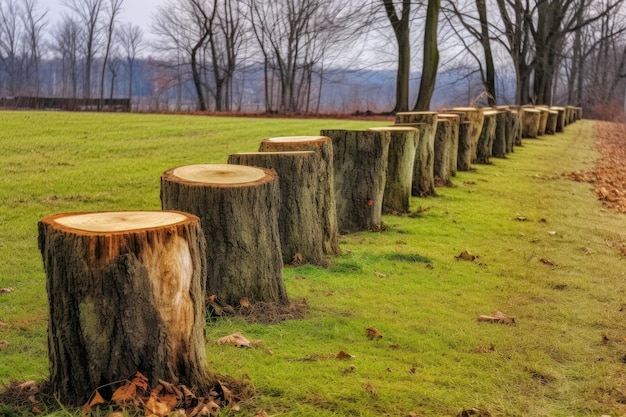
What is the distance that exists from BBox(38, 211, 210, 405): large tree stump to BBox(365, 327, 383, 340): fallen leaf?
1.47 metres

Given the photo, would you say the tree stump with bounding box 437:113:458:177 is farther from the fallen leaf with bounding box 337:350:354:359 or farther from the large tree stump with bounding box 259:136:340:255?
the fallen leaf with bounding box 337:350:354:359

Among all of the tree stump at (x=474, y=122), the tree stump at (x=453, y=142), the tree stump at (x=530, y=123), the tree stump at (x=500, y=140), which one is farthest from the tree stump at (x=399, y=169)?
the tree stump at (x=530, y=123)

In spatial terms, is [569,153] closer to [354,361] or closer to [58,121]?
[58,121]

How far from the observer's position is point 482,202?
10.0m

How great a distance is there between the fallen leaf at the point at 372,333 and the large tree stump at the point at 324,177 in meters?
1.78

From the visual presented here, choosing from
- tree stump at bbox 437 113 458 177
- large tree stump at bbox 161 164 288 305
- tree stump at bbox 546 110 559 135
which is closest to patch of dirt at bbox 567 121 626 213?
tree stump at bbox 437 113 458 177

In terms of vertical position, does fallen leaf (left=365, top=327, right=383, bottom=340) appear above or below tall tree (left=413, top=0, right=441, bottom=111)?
below

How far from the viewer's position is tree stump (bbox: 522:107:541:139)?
23438 mm

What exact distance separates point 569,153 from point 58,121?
1329 cm

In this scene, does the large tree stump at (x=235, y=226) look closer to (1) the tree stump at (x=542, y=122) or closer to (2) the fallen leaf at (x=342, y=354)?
(2) the fallen leaf at (x=342, y=354)

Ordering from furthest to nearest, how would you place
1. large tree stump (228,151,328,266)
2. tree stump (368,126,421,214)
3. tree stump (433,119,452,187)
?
tree stump (433,119,452,187) → tree stump (368,126,421,214) → large tree stump (228,151,328,266)

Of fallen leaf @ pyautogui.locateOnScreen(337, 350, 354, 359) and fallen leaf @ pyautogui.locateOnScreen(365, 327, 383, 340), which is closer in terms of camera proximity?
fallen leaf @ pyautogui.locateOnScreen(337, 350, 354, 359)

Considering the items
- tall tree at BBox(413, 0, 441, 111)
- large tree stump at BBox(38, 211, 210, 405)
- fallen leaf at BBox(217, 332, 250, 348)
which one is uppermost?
tall tree at BBox(413, 0, 441, 111)

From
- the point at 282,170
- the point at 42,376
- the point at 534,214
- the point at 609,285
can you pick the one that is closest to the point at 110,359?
the point at 42,376
